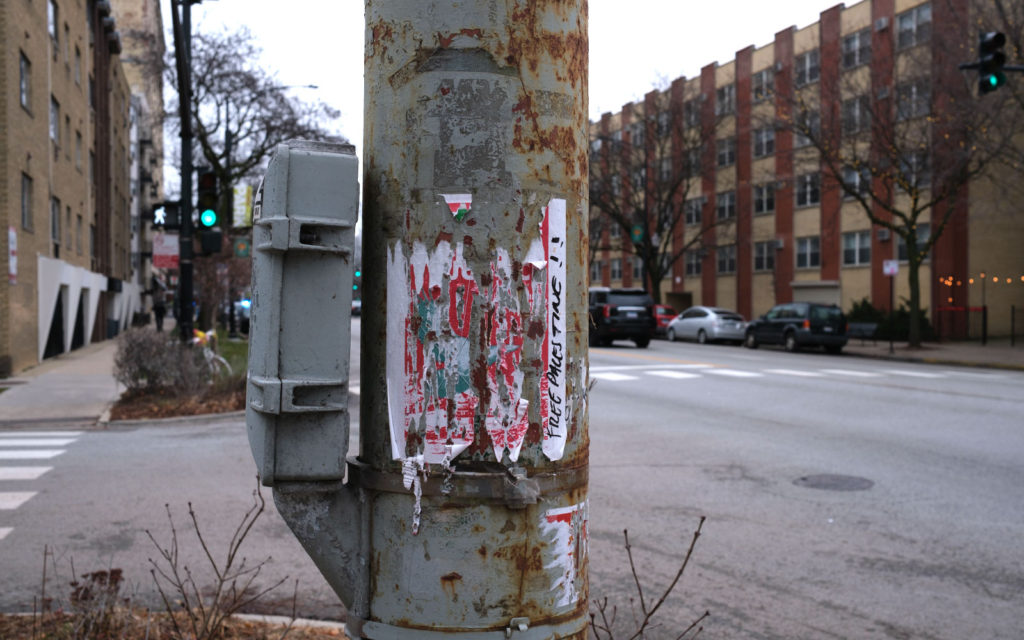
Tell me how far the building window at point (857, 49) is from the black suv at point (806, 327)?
982 centimetres

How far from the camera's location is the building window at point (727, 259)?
51406mm

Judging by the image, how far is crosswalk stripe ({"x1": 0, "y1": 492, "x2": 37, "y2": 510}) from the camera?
7428mm

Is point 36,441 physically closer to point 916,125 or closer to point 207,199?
point 207,199

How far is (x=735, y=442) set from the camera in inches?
418

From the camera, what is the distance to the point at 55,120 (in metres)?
27.8

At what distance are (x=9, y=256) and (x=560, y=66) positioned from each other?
2115 cm

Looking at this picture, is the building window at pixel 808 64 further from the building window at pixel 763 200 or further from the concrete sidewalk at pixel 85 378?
the concrete sidewalk at pixel 85 378

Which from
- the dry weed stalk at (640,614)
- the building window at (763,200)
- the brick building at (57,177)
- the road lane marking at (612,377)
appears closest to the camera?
the dry weed stalk at (640,614)

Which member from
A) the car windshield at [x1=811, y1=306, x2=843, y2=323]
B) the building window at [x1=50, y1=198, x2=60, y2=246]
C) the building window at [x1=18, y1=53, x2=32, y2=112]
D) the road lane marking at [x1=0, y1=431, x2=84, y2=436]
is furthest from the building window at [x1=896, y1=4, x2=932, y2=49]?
the road lane marking at [x1=0, y1=431, x2=84, y2=436]

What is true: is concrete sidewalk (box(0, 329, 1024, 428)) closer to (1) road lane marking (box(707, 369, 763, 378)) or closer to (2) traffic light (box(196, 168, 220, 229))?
(2) traffic light (box(196, 168, 220, 229))

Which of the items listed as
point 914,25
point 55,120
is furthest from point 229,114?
point 914,25

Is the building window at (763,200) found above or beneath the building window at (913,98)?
beneath

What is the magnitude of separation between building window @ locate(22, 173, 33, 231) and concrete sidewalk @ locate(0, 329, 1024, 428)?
356 centimetres

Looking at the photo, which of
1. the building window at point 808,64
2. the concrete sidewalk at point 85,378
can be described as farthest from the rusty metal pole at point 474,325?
the building window at point 808,64
